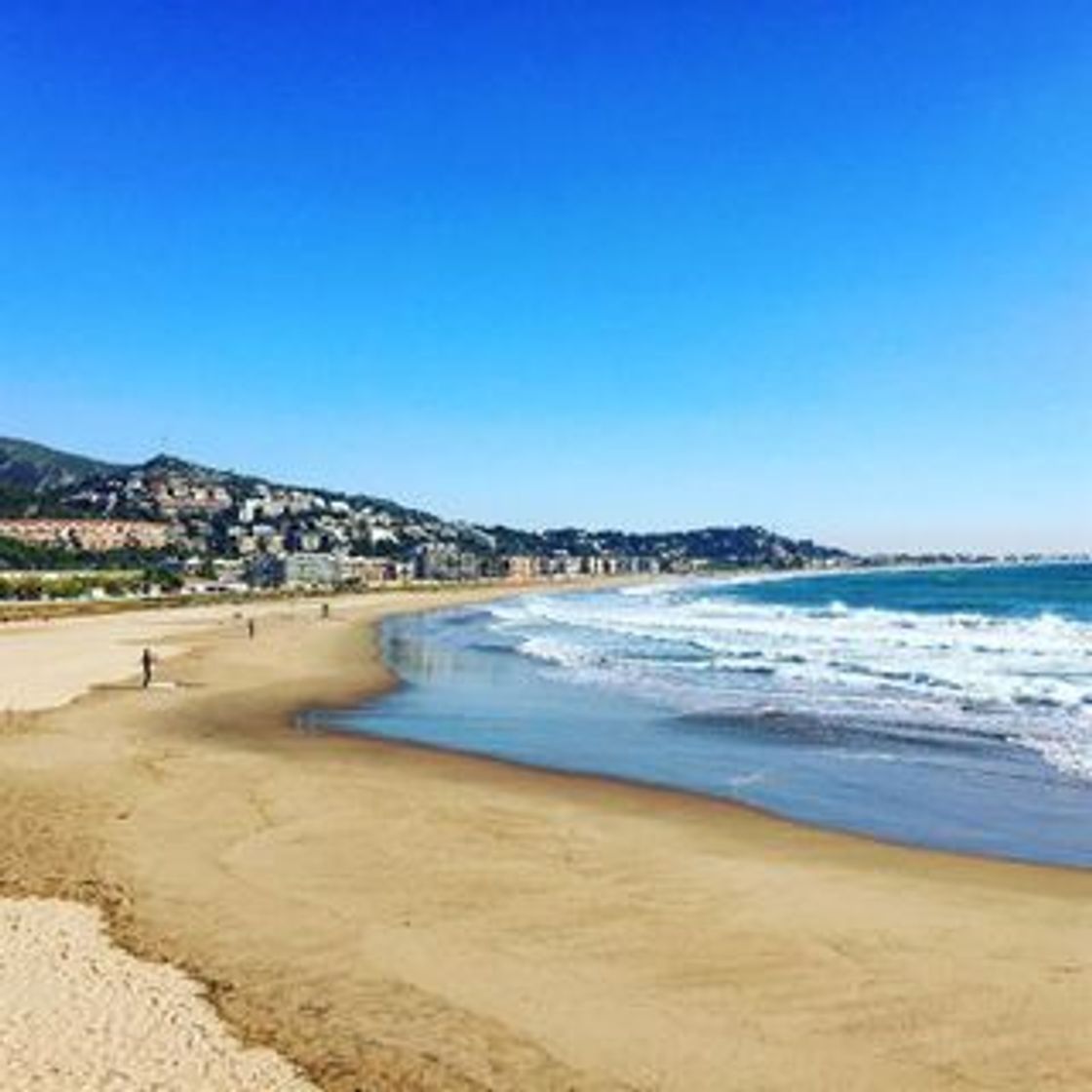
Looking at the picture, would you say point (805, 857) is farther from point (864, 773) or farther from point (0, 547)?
point (0, 547)

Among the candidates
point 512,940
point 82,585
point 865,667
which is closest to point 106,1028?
point 512,940

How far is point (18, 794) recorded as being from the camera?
20.4 metres

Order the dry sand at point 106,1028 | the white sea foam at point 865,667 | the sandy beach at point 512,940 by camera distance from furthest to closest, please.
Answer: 1. the white sea foam at point 865,667
2. the sandy beach at point 512,940
3. the dry sand at point 106,1028

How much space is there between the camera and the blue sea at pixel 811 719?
21.0m

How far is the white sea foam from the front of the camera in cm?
3192

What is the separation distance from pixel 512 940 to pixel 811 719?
760 inches

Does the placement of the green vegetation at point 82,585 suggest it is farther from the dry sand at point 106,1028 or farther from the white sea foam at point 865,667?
the dry sand at point 106,1028

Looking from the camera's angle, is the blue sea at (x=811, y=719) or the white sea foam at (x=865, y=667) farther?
the white sea foam at (x=865, y=667)

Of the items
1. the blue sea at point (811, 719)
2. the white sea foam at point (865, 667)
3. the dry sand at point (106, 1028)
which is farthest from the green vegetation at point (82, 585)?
the dry sand at point (106, 1028)

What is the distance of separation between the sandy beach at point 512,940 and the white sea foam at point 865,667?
971 centimetres

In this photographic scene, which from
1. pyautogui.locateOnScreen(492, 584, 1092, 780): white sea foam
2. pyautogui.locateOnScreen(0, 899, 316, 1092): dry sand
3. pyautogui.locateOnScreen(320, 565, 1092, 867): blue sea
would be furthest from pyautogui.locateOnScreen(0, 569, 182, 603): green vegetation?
pyautogui.locateOnScreen(0, 899, 316, 1092): dry sand

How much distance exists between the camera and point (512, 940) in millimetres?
13008

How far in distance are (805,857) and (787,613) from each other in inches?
3020

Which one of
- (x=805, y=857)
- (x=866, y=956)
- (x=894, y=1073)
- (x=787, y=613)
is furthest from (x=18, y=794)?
(x=787, y=613)
